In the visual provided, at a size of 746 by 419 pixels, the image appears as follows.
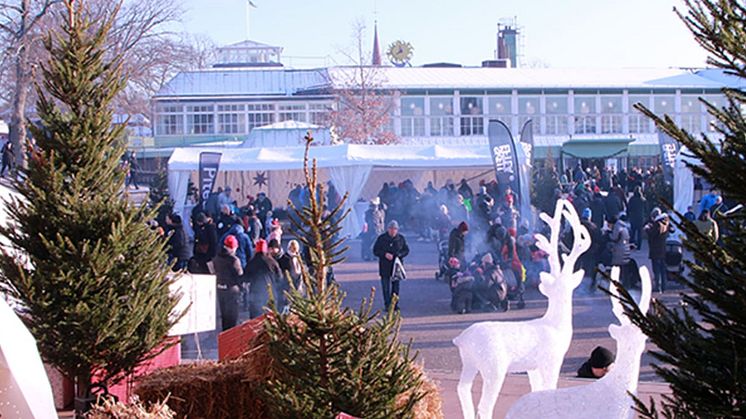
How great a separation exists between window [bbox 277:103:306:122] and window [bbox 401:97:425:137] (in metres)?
5.54

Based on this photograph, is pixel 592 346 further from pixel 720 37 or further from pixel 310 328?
pixel 720 37

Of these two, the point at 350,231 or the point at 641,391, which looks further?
the point at 350,231

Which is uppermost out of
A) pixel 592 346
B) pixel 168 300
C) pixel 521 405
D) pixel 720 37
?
pixel 720 37

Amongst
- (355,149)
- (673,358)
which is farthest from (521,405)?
(355,149)

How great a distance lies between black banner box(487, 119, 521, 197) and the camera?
22.6 m

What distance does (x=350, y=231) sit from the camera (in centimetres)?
2881

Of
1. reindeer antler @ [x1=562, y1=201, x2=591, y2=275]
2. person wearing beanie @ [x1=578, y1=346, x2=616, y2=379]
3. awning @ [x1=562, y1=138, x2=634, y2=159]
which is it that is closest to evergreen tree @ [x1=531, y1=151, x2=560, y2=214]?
awning @ [x1=562, y1=138, x2=634, y2=159]

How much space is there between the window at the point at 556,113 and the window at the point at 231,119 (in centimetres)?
1710

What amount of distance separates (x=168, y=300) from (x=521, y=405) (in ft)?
9.94

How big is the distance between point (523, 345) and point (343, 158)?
67.0 ft

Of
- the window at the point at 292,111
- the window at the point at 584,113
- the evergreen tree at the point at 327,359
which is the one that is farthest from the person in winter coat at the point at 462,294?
the window at the point at 584,113

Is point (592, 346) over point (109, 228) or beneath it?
beneath

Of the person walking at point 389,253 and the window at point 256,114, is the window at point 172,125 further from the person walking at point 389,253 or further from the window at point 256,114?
the person walking at point 389,253

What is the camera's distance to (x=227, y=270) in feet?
45.4
